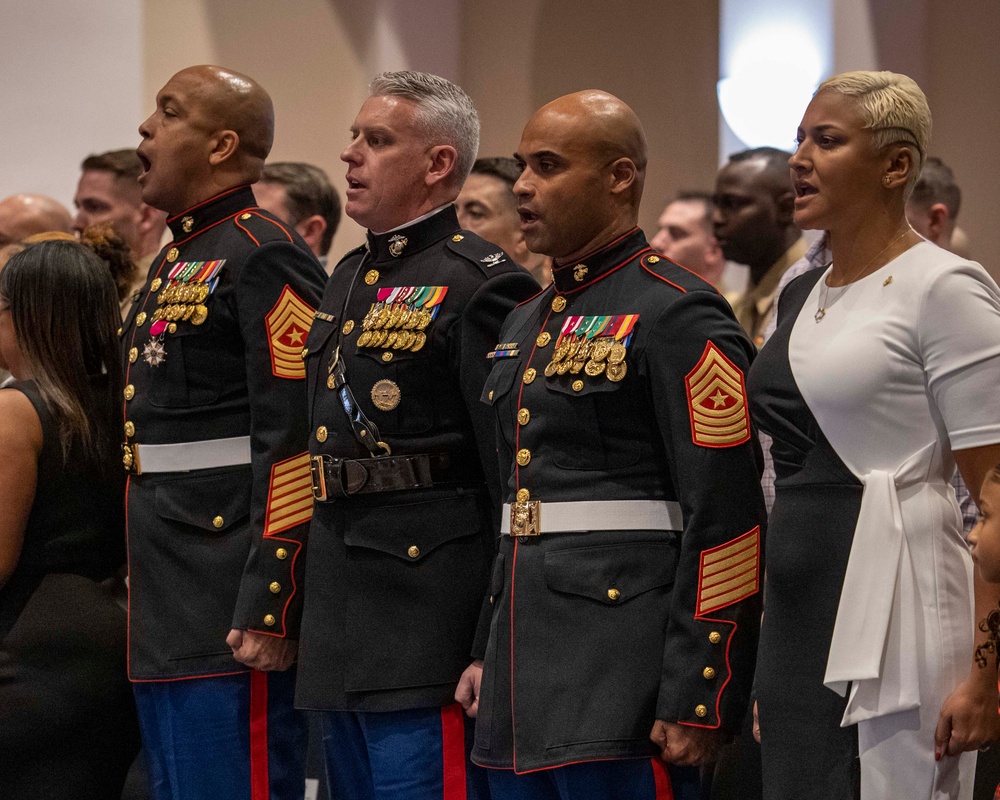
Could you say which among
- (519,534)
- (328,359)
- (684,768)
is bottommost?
(684,768)

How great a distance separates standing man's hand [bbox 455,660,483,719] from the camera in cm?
248

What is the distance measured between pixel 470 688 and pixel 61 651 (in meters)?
0.92

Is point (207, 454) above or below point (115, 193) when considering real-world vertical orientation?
below

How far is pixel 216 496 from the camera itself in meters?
2.81

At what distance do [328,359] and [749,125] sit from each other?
4.47 m

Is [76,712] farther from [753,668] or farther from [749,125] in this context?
[749,125]

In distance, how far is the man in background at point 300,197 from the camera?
4473 millimetres

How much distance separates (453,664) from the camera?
255 cm

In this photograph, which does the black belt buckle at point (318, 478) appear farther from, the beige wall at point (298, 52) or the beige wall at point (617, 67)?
the beige wall at point (617, 67)

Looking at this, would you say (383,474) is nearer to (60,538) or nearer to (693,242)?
(60,538)

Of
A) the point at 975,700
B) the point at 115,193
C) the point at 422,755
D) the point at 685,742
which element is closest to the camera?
the point at 975,700

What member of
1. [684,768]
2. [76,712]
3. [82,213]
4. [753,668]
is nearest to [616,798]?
[684,768]

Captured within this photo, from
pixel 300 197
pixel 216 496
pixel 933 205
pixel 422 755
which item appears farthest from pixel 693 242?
pixel 422 755

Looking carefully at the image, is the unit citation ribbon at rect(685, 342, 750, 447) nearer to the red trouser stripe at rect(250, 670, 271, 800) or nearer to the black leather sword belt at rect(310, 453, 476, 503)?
the black leather sword belt at rect(310, 453, 476, 503)
